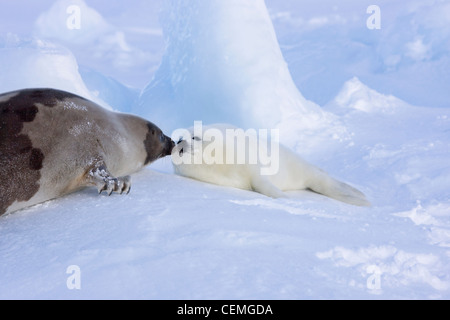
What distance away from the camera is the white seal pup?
311 centimetres

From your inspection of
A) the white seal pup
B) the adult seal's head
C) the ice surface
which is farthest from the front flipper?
the ice surface

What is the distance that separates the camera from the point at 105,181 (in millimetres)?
2285

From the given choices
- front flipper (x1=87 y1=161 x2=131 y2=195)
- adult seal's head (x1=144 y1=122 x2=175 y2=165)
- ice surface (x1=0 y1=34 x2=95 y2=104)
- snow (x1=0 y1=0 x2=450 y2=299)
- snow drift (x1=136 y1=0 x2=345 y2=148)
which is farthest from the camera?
snow drift (x1=136 y1=0 x2=345 y2=148)

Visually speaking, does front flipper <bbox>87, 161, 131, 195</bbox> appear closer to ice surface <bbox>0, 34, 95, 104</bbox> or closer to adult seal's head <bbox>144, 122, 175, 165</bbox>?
adult seal's head <bbox>144, 122, 175, 165</bbox>

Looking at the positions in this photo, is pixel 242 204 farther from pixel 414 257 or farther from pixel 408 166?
pixel 408 166

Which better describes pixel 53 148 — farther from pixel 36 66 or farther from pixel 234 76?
pixel 234 76

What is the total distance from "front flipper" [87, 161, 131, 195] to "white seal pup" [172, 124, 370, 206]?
87 cm

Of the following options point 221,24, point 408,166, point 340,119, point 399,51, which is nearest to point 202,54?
point 221,24

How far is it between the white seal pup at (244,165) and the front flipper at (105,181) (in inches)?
34.1

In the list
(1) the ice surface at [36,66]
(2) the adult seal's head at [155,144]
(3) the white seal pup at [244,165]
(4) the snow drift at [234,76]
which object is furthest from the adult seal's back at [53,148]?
(4) the snow drift at [234,76]

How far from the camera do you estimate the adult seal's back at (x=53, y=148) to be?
2.11 m

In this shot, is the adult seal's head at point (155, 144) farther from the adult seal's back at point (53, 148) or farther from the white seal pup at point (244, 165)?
the adult seal's back at point (53, 148)

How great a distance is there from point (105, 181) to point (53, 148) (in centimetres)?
30
